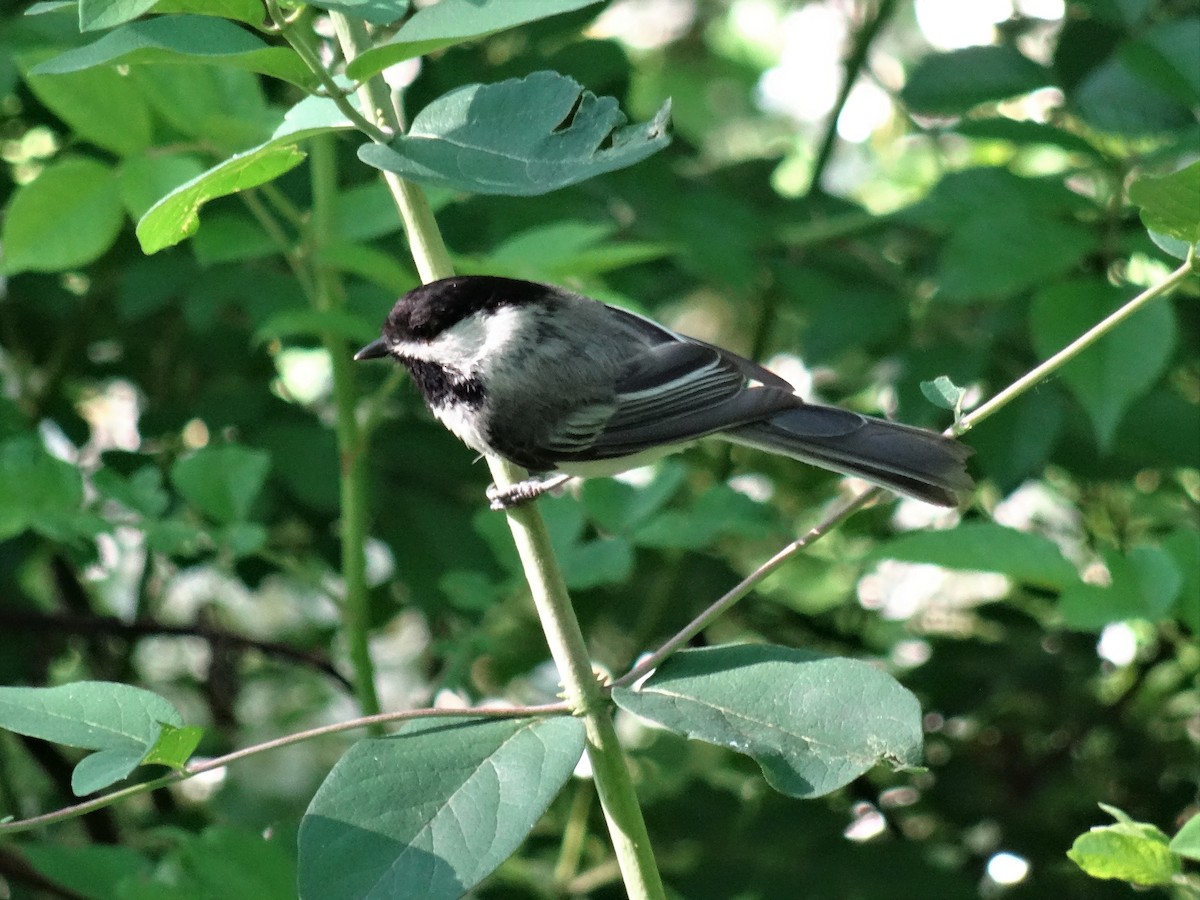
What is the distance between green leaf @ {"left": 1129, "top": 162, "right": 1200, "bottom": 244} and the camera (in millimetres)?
917

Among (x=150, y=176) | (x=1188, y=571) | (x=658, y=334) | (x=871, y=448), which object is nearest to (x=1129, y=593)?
(x=1188, y=571)

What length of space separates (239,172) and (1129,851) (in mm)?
817

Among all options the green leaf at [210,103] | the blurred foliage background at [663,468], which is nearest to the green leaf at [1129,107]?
the blurred foliage background at [663,468]

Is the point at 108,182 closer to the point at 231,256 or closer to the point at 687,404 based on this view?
the point at 231,256

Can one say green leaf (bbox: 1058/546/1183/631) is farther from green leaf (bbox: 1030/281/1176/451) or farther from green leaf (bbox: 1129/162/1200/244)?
green leaf (bbox: 1129/162/1200/244)

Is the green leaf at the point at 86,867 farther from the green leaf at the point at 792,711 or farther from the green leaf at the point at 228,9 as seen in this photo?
the green leaf at the point at 228,9

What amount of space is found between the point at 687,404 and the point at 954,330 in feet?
2.56

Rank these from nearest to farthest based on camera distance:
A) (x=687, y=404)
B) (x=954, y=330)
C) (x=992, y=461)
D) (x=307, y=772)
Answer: (x=687, y=404) < (x=992, y=461) < (x=954, y=330) < (x=307, y=772)

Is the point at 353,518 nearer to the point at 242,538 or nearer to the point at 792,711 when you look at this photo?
the point at 242,538

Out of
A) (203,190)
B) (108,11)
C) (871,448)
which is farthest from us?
(871,448)

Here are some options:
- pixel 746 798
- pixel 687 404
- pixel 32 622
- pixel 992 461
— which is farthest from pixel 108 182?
pixel 746 798

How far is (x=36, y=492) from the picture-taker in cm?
161

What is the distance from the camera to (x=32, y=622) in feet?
6.32

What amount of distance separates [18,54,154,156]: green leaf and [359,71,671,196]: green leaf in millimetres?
914
